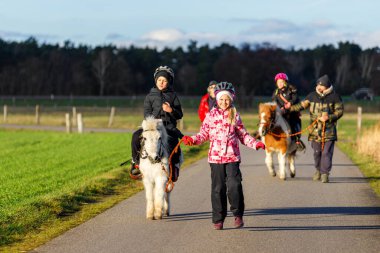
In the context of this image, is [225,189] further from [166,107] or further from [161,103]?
[161,103]

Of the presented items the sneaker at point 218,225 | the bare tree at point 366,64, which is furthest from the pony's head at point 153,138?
the bare tree at point 366,64

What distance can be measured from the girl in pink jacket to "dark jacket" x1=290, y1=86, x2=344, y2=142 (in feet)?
20.7

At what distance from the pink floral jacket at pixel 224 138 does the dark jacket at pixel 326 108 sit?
20.6 feet

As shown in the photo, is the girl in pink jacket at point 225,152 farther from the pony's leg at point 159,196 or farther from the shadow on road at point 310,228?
the pony's leg at point 159,196

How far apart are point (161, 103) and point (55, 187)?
5093 millimetres

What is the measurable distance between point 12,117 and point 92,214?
49.5 metres

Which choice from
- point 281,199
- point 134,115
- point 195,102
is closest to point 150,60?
point 195,102

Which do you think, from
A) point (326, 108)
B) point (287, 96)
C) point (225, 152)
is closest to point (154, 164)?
point (225, 152)

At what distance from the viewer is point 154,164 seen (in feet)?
36.4

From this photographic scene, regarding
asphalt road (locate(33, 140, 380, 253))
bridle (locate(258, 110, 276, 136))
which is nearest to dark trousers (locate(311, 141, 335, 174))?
asphalt road (locate(33, 140, 380, 253))

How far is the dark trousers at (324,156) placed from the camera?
52.6 ft

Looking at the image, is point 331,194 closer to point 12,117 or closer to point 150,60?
point 12,117

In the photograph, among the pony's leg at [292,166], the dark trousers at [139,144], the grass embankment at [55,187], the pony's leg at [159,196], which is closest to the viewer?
the grass embankment at [55,187]

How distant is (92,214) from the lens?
38.7ft
